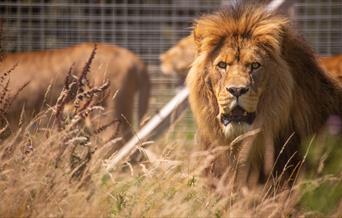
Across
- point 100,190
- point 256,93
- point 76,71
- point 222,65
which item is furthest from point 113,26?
point 100,190

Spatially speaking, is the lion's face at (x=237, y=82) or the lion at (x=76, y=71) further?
the lion at (x=76, y=71)

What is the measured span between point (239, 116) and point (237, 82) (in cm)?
17

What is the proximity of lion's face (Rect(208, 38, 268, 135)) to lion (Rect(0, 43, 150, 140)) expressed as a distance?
406 cm

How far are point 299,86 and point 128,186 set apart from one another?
103 cm

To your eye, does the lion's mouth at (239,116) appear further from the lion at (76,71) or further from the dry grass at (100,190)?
the lion at (76,71)

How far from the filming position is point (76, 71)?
8688 mm

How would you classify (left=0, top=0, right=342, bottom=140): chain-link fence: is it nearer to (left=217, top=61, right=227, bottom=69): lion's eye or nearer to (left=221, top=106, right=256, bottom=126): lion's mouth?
(left=217, top=61, right=227, bottom=69): lion's eye

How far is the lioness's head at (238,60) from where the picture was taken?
14.8 feet

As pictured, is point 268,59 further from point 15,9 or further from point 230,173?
point 15,9

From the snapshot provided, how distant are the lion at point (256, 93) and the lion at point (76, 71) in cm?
396

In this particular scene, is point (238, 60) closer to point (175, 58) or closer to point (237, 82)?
point (237, 82)

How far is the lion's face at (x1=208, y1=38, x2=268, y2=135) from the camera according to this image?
14.7 feet

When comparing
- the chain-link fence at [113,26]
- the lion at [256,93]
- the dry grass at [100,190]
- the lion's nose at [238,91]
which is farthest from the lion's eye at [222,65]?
the chain-link fence at [113,26]

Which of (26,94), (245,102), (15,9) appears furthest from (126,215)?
(15,9)
